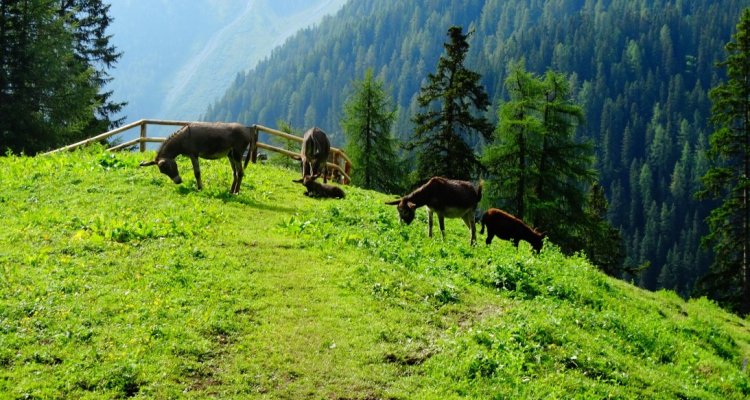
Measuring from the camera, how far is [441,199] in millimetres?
19672

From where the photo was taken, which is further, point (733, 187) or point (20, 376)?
point (733, 187)

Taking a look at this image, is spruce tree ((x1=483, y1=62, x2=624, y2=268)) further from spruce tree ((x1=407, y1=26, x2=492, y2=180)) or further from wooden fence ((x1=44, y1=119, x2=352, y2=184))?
wooden fence ((x1=44, y1=119, x2=352, y2=184))

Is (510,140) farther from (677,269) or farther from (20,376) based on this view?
(677,269)

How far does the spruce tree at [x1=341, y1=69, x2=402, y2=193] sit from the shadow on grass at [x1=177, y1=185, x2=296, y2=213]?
25240 millimetres

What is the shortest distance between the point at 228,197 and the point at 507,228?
356 inches

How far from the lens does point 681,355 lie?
624 inches

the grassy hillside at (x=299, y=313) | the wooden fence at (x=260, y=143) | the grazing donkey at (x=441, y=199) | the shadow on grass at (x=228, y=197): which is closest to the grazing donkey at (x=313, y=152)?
the shadow on grass at (x=228, y=197)

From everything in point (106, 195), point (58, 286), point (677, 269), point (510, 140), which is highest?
point (510, 140)

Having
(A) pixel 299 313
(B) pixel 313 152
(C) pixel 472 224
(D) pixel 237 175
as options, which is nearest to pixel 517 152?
(B) pixel 313 152

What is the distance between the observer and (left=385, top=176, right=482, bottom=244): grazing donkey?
64.7ft

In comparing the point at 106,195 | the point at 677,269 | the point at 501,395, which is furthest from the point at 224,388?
the point at 677,269

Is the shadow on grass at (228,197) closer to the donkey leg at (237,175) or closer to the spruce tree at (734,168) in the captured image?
the donkey leg at (237,175)

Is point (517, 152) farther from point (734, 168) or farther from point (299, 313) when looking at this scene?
point (299, 313)

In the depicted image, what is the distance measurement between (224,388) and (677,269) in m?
149
